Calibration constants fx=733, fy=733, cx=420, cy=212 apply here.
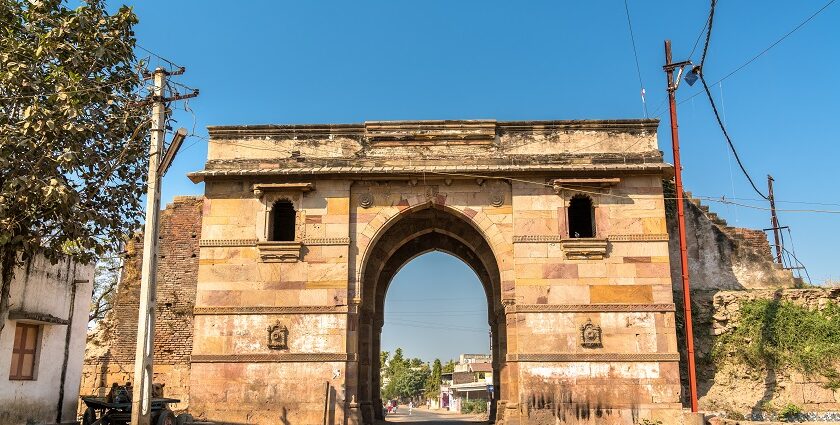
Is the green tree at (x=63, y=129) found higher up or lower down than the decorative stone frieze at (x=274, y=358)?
higher up

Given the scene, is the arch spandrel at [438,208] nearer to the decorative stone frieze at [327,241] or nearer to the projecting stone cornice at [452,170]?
the decorative stone frieze at [327,241]

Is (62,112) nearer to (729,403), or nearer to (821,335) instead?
(729,403)

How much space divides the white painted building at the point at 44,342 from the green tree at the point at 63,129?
2.54 ft

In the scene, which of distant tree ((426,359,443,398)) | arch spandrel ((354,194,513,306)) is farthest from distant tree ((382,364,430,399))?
arch spandrel ((354,194,513,306))

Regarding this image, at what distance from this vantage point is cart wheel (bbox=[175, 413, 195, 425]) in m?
14.1

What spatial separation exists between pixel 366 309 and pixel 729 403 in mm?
8864

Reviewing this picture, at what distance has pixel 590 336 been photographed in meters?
15.6

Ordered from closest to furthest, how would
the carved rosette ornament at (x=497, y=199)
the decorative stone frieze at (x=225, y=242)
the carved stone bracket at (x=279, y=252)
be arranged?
the carved stone bracket at (x=279, y=252)
the decorative stone frieze at (x=225, y=242)
the carved rosette ornament at (x=497, y=199)

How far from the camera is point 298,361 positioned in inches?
623

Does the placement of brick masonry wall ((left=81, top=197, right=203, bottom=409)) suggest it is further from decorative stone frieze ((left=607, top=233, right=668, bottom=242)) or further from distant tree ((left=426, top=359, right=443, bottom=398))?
distant tree ((left=426, top=359, right=443, bottom=398))

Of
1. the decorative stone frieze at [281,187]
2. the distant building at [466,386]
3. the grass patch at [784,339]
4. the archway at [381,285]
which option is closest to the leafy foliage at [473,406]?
the distant building at [466,386]

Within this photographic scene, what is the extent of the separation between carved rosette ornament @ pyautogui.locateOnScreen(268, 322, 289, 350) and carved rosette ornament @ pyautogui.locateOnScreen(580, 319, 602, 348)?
6372mm

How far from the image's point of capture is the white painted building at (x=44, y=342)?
44.1ft

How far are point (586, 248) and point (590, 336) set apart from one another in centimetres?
192
